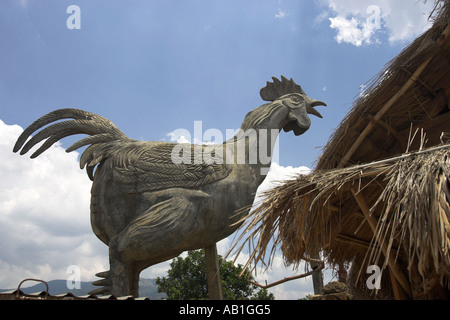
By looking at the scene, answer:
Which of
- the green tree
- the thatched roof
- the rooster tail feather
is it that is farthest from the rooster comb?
the green tree

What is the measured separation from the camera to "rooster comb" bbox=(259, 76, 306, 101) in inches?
292

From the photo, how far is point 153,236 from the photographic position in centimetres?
549

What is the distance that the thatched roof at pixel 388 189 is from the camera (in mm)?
3010

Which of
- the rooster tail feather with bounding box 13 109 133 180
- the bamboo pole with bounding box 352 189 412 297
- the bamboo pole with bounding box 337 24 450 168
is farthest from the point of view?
the rooster tail feather with bounding box 13 109 133 180

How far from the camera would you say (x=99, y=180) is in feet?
20.0

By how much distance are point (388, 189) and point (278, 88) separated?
4554 millimetres

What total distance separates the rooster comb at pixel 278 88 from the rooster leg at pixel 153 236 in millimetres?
2743

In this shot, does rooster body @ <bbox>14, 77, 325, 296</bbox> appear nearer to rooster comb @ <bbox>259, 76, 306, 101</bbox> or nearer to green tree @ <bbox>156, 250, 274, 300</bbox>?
rooster comb @ <bbox>259, 76, 306, 101</bbox>

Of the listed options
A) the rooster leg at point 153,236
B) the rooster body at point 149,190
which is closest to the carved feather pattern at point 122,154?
the rooster body at point 149,190

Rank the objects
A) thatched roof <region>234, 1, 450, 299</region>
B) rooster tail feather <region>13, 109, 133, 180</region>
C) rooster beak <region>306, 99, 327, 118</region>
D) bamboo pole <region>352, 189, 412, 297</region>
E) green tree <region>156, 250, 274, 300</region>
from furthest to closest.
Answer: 1. green tree <region>156, 250, 274, 300</region>
2. rooster beak <region>306, 99, 327, 118</region>
3. rooster tail feather <region>13, 109, 133, 180</region>
4. bamboo pole <region>352, 189, 412, 297</region>
5. thatched roof <region>234, 1, 450, 299</region>

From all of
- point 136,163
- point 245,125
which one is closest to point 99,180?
point 136,163

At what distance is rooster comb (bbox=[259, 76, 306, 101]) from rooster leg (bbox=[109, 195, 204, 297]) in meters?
2.74

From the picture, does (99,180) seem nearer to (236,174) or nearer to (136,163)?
(136,163)
